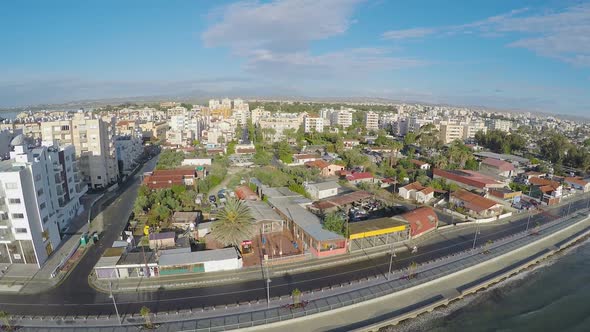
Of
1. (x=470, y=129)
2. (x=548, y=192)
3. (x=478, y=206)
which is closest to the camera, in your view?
(x=478, y=206)

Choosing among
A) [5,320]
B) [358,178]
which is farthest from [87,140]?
[358,178]

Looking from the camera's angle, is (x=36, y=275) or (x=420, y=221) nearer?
(x=36, y=275)

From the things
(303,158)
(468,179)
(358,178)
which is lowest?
(358,178)

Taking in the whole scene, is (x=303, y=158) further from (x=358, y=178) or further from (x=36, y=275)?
(x=36, y=275)

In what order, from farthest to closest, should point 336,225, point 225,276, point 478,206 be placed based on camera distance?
point 478,206 < point 336,225 < point 225,276

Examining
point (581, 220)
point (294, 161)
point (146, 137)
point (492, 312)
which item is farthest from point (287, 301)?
point (146, 137)

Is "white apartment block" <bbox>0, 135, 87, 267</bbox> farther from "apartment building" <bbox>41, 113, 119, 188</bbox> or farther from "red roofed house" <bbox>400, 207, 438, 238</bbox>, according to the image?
"red roofed house" <bbox>400, 207, 438, 238</bbox>
